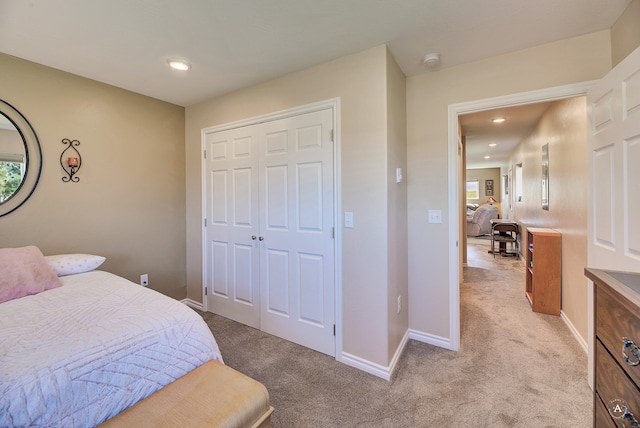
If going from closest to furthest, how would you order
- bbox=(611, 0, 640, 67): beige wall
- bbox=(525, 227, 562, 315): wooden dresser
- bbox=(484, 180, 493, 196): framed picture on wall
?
bbox=(611, 0, 640, 67): beige wall, bbox=(525, 227, 562, 315): wooden dresser, bbox=(484, 180, 493, 196): framed picture on wall

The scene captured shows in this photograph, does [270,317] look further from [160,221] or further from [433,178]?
[433,178]

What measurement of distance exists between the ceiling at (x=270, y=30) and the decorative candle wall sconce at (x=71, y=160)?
24.1 inches

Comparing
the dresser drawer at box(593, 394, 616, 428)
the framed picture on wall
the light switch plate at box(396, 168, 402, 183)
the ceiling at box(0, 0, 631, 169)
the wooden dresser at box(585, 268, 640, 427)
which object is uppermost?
the ceiling at box(0, 0, 631, 169)

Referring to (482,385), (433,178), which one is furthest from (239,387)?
(433,178)

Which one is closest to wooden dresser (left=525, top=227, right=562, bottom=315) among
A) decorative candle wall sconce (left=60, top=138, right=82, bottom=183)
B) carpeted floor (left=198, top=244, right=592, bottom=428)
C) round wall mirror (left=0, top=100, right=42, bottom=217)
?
carpeted floor (left=198, top=244, right=592, bottom=428)

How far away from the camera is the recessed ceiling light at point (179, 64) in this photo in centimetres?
213

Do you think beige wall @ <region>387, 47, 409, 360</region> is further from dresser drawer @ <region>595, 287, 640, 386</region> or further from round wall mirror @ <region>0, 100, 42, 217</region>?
round wall mirror @ <region>0, 100, 42, 217</region>

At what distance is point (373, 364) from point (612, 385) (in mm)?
1361

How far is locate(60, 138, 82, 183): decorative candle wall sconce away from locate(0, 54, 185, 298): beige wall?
0.12 ft

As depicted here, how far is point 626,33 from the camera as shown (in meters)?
1.57

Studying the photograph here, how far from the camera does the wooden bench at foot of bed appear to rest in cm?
100

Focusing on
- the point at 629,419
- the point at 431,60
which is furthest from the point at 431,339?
the point at 431,60

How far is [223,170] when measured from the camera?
2842 millimetres

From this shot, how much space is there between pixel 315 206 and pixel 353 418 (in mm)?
1430
